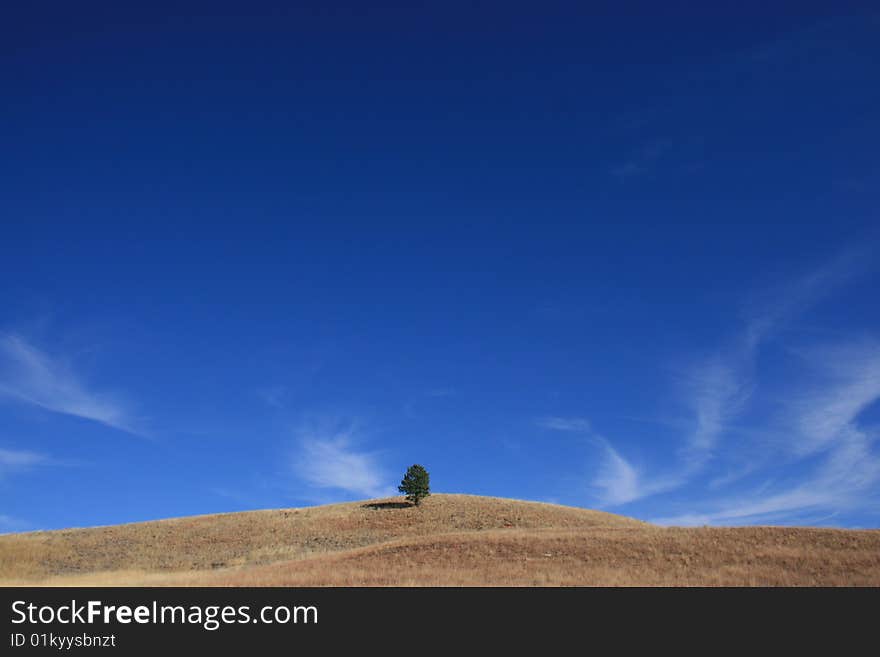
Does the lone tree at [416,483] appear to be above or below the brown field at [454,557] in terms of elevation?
above

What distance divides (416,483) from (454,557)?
40.6 metres

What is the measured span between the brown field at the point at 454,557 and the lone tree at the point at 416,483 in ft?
31.5

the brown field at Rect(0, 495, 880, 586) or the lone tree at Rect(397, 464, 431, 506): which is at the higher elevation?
the lone tree at Rect(397, 464, 431, 506)

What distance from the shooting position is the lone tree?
75312 millimetres

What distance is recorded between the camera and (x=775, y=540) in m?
37.2

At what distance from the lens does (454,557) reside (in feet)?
116

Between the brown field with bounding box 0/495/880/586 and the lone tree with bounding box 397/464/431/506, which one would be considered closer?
the brown field with bounding box 0/495/880/586

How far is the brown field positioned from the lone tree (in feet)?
31.5

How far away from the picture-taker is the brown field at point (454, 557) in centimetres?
2966

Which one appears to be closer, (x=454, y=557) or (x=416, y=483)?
(x=454, y=557)

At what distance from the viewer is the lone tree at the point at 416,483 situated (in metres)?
75.3

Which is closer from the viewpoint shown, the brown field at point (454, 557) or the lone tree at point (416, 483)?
the brown field at point (454, 557)
